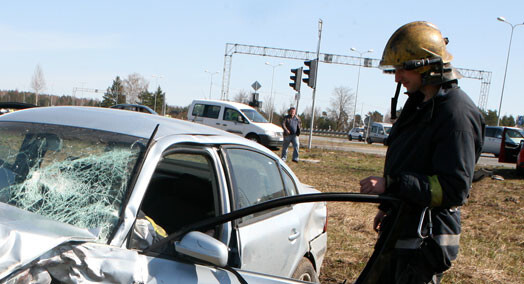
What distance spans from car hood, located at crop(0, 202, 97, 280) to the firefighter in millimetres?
1150

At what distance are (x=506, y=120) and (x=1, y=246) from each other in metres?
110

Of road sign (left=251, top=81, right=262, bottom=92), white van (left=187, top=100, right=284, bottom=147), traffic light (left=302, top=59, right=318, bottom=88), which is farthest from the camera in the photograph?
road sign (left=251, top=81, right=262, bottom=92)

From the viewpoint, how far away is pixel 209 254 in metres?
1.79

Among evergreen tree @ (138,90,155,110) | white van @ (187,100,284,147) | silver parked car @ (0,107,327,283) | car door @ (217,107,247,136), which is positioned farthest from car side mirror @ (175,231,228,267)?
evergreen tree @ (138,90,155,110)

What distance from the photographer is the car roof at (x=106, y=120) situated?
2.36 m

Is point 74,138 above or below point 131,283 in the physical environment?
above

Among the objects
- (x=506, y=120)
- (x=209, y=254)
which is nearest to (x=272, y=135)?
(x=209, y=254)

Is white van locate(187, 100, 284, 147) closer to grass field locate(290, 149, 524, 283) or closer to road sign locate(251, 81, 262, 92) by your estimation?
road sign locate(251, 81, 262, 92)

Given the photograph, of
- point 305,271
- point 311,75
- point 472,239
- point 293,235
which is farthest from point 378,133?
point 293,235

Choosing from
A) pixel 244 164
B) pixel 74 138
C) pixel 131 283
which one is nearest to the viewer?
pixel 131 283

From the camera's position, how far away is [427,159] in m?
1.92

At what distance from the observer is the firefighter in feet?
5.86

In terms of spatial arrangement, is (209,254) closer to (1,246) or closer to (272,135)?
(1,246)

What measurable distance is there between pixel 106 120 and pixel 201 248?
3.50ft
